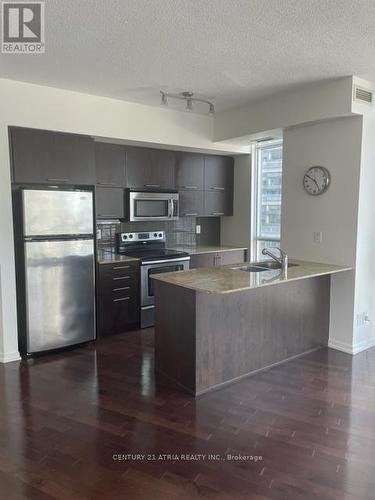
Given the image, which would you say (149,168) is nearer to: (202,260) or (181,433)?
(202,260)

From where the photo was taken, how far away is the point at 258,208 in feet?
18.9

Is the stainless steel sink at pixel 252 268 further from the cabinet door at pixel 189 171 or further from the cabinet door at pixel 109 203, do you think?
the cabinet door at pixel 189 171

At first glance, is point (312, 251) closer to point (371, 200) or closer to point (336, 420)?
point (371, 200)

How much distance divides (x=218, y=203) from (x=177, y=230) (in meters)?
0.71

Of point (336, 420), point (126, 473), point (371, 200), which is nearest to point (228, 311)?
point (336, 420)

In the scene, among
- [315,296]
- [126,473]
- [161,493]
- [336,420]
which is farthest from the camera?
[315,296]

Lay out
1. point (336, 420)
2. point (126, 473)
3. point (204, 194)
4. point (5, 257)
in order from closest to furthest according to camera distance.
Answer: point (126, 473) → point (336, 420) → point (5, 257) → point (204, 194)

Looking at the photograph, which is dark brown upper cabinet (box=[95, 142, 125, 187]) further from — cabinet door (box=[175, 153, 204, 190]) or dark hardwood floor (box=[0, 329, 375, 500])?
dark hardwood floor (box=[0, 329, 375, 500])

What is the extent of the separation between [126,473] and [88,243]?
94.9 inches

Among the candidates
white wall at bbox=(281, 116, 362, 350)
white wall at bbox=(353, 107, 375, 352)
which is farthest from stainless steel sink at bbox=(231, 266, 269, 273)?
white wall at bbox=(353, 107, 375, 352)

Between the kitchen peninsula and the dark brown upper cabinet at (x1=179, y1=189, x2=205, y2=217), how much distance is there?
1.73 m

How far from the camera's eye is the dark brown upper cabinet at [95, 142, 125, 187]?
4.53m

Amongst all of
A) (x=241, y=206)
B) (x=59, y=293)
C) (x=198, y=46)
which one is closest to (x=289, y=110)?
(x=198, y=46)

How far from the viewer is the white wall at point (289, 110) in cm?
369
